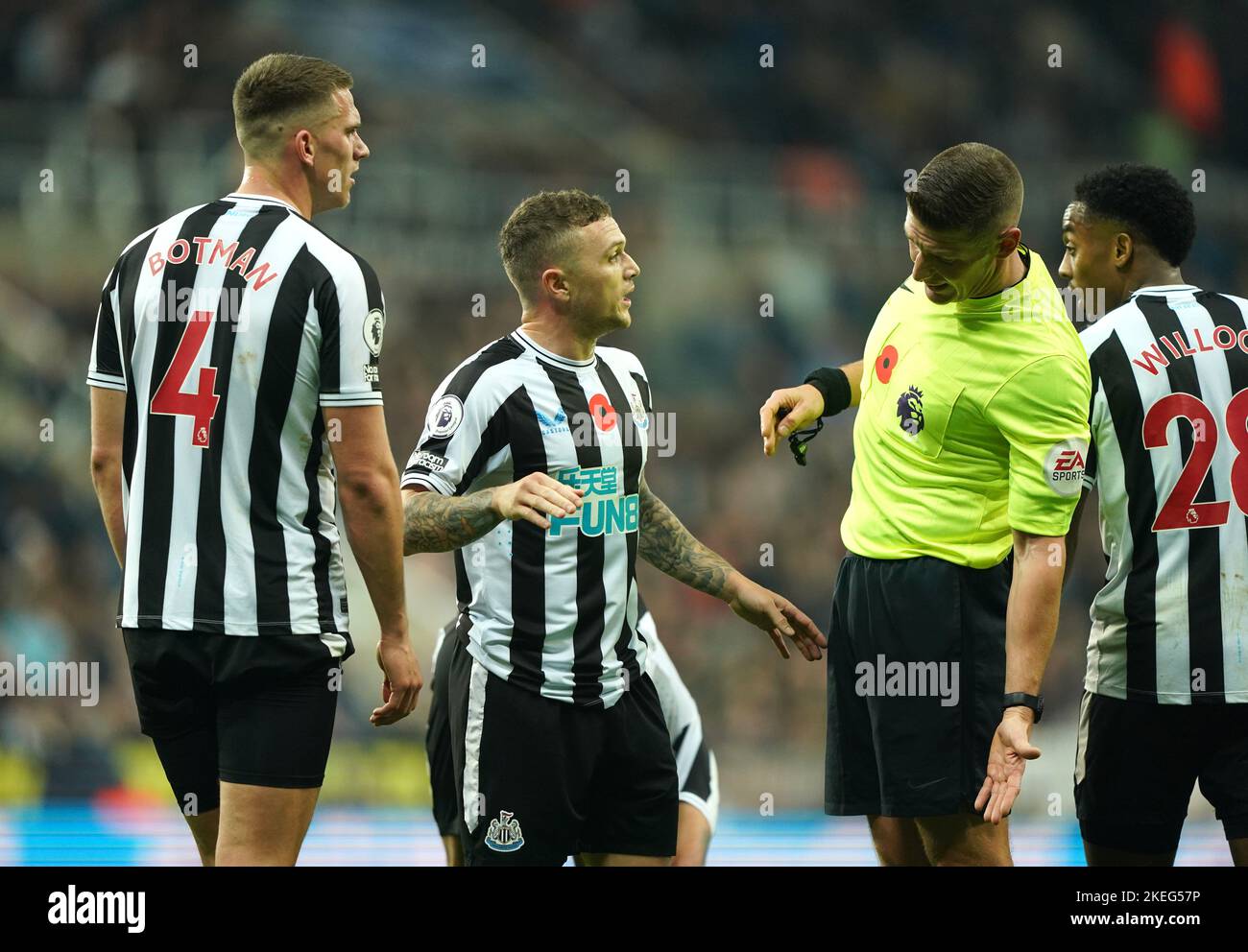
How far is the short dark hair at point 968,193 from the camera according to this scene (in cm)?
324

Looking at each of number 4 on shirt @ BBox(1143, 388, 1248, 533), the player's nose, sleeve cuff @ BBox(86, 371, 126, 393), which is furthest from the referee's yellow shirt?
sleeve cuff @ BBox(86, 371, 126, 393)

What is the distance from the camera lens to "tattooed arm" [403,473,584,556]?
10.0ft

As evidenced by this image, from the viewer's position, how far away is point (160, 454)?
3168 millimetres

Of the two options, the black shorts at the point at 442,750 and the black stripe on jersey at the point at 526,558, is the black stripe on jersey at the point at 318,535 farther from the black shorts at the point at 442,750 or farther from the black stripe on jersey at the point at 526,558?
the black shorts at the point at 442,750

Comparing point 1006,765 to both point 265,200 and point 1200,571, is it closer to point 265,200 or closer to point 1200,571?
point 1200,571

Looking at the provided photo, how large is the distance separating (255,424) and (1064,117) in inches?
361

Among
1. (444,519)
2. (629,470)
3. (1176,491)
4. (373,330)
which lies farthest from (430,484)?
(1176,491)

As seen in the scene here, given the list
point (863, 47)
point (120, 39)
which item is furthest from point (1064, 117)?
point (120, 39)

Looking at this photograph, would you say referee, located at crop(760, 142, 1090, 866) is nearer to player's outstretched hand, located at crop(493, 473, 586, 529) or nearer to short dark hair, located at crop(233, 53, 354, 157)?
player's outstretched hand, located at crop(493, 473, 586, 529)

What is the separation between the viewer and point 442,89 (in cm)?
1021

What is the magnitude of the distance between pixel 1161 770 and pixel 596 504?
1522 mm

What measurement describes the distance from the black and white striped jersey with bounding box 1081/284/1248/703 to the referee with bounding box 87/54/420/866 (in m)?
1.75

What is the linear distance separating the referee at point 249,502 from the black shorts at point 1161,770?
172cm

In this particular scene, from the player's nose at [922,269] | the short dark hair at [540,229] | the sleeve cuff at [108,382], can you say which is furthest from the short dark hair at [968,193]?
the sleeve cuff at [108,382]
